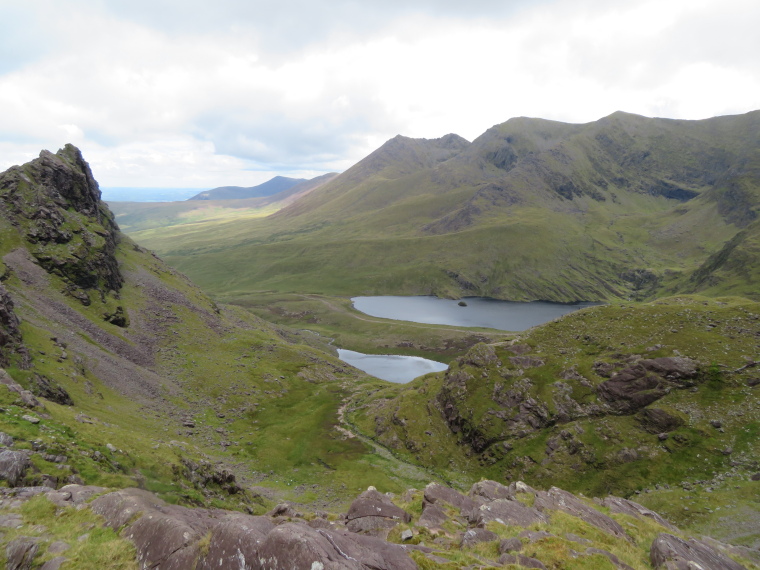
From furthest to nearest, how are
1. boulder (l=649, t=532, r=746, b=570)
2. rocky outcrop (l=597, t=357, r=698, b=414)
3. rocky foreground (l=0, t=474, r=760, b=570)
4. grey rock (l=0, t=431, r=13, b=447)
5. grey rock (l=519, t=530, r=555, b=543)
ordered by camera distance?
rocky outcrop (l=597, t=357, r=698, b=414) < grey rock (l=519, t=530, r=555, b=543) < grey rock (l=0, t=431, r=13, b=447) < boulder (l=649, t=532, r=746, b=570) < rocky foreground (l=0, t=474, r=760, b=570)

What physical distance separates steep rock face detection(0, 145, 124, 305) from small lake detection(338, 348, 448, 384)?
9686 cm

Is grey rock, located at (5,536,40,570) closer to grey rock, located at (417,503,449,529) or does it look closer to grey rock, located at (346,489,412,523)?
grey rock, located at (346,489,412,523)

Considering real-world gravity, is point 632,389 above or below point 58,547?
below

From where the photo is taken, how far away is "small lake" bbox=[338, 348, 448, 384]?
153m

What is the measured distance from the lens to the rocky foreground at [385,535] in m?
15.0

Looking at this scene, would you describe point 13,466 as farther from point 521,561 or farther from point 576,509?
point 576,509

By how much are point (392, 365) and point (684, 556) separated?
484 ft

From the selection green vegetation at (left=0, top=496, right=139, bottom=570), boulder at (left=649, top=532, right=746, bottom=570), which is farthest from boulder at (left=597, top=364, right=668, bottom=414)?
green vegetation at (left=0, top=496, right=139, bottom=570)

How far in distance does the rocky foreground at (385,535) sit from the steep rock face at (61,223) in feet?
277

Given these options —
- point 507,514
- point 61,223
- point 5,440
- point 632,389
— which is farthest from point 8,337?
point 632,389

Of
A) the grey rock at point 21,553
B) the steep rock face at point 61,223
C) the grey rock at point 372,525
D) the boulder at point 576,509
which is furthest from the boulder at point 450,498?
the steep rock face at point 61,223

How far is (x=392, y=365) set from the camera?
167000 millimetres

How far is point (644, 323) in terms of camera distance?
6575 centimetres

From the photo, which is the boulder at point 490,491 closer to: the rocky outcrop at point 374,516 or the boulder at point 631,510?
the boulder at point 631,510
